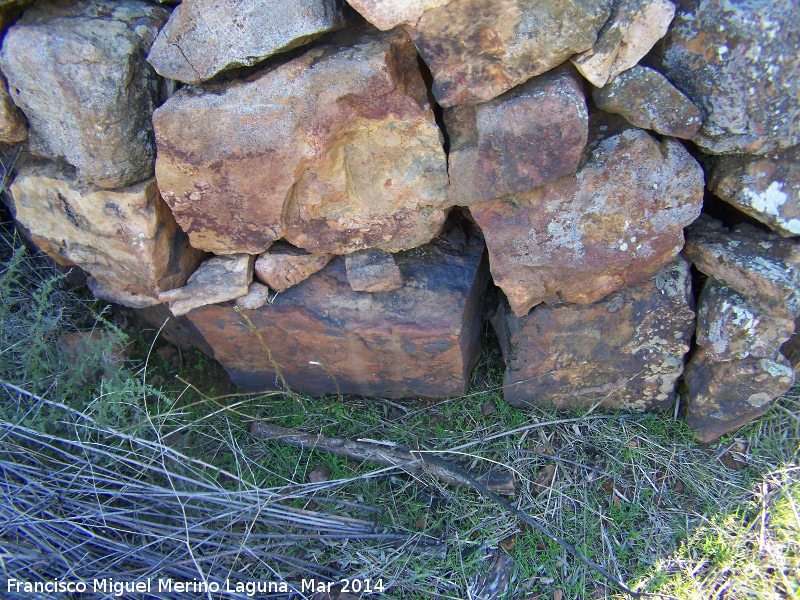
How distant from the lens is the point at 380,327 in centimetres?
217

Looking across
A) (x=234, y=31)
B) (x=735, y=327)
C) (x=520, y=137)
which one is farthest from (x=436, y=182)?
(x=735, y=327)

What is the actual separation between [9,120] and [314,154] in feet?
3.84

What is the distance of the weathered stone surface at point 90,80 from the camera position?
1.86 metres

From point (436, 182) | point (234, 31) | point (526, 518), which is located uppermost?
point (234, 31)

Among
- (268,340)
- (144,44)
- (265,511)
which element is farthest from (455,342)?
(144,44)

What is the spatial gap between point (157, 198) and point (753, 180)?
2.08m

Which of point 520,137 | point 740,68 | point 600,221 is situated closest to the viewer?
point 740,68

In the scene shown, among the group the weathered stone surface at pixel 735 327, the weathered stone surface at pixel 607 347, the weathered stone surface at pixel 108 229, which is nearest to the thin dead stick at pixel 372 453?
the weathered stone surface at pixel 607 347

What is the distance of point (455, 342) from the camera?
2160 mm

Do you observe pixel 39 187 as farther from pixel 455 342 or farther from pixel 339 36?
pixel 455 342

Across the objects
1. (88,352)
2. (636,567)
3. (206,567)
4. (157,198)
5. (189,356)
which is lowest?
(636,567)

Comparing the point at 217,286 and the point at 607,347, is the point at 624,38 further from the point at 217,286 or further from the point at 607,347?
the point at 217,286

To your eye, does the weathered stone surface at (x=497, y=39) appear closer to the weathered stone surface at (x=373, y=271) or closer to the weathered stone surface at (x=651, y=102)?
the weathered stone surface at (x=651, y=102)

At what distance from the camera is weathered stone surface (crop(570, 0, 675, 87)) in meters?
1.52
